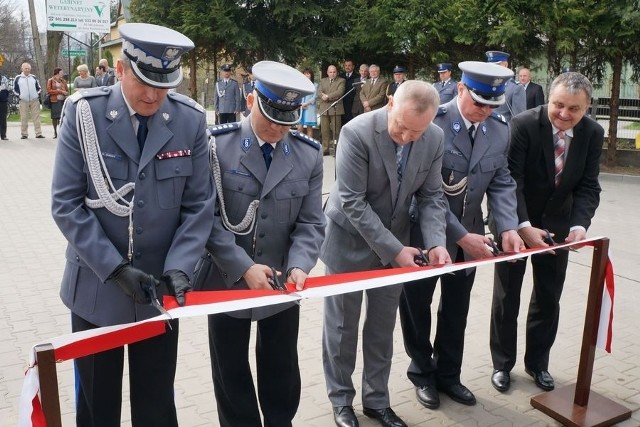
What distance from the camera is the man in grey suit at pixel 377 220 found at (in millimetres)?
3230

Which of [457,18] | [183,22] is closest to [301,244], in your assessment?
[457,18]

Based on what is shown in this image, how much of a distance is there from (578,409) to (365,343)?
4.28 feet

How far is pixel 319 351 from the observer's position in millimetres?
4613

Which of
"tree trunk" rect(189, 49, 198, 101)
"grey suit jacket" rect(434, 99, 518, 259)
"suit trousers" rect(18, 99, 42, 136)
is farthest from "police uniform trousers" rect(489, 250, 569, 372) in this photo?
"tree trunk" rect(189, 49, 198, 101)

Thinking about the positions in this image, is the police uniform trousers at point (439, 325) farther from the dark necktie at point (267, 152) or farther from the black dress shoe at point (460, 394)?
the dark necktie at point (267, 152)

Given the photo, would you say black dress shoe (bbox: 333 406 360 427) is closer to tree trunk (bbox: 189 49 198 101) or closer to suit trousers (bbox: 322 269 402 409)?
suit trousers (bbox: 322 269 402 409)

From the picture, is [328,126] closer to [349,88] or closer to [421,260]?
[349,88]

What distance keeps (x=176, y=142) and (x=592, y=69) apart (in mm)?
12599

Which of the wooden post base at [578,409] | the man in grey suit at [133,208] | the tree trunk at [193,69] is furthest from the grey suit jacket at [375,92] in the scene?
the man in grey suit at [133,208]

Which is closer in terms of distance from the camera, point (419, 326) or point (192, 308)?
point (192, 308)

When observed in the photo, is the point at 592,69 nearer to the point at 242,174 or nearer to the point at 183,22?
A: the point at 183,22

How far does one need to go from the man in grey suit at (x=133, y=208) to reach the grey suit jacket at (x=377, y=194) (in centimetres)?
86

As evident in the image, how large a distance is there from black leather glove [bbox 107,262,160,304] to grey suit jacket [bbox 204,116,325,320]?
46 cm

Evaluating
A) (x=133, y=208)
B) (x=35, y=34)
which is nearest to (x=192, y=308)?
(x=133, y=208)
